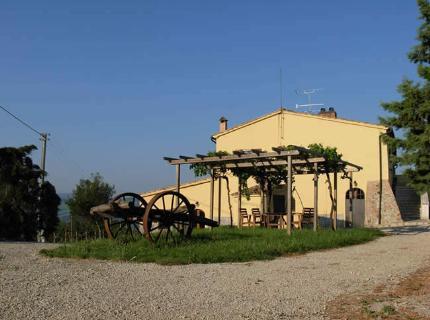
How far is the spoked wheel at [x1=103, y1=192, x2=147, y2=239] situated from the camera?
11328 mm

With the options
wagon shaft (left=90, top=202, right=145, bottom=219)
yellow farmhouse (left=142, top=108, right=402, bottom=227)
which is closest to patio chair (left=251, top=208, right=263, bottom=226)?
yellow farmhouse (left=142, top=108, right=402, bottom=227)

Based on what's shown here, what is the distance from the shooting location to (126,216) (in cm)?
1148

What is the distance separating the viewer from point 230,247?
1086cm

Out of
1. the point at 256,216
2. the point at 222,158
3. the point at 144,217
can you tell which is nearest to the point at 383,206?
the point at 256,216

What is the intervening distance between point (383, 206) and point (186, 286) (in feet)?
66.8

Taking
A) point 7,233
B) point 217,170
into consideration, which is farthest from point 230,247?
point 7,233

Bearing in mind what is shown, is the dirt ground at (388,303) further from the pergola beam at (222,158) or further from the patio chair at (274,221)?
the patio chair at (274,221)

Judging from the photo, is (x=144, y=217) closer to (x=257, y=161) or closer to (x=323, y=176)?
(x=257, y=161)

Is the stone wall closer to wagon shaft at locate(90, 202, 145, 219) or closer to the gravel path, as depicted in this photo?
the gravel path

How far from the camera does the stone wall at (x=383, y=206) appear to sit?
24734 millimetres

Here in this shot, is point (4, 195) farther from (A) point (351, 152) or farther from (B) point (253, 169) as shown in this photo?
(A) point (351, 152)

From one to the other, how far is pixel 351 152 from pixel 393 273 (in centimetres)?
1812

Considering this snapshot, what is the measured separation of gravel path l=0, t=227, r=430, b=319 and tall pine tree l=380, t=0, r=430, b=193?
186 centimetres

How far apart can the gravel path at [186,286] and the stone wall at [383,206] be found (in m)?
14.8
